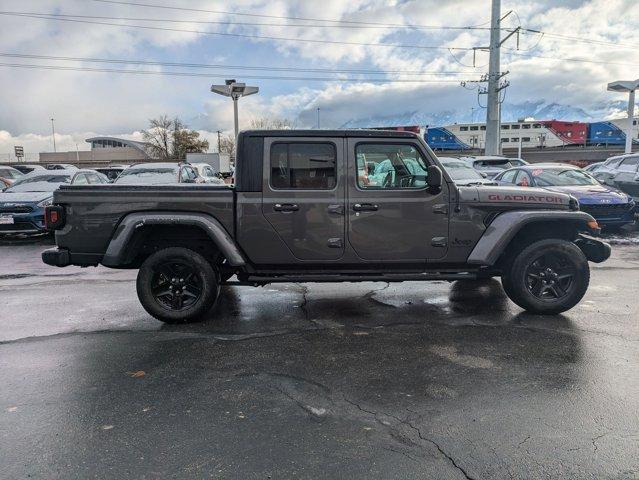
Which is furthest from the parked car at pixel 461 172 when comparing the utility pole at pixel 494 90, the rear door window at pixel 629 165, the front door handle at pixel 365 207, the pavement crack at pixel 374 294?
the utility pole at pixel 494 90

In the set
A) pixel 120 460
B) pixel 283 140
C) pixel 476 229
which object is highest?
pixel 283 140

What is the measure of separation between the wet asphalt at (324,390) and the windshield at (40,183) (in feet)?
24.8

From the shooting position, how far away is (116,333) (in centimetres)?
500

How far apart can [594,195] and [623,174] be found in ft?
13.5

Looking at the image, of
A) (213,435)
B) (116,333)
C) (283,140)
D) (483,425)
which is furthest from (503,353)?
(116,333)

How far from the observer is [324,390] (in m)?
3.61

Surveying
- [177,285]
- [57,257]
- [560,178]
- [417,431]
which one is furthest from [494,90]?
[417,431]

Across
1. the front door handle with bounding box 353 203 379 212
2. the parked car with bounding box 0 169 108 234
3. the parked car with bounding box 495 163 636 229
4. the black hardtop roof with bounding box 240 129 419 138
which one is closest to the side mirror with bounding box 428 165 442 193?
the black hardtop roof with bounding box 240 129 419 138

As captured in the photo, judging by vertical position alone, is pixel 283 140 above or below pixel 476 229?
above

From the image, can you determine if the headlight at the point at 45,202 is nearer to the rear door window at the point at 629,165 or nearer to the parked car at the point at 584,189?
the parked car at the point at 584,189

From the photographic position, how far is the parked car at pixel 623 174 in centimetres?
Result: 1338

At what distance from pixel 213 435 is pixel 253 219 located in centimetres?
247

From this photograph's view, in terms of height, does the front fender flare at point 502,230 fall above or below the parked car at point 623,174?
below

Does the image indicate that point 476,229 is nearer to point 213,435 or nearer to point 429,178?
point 429,178
